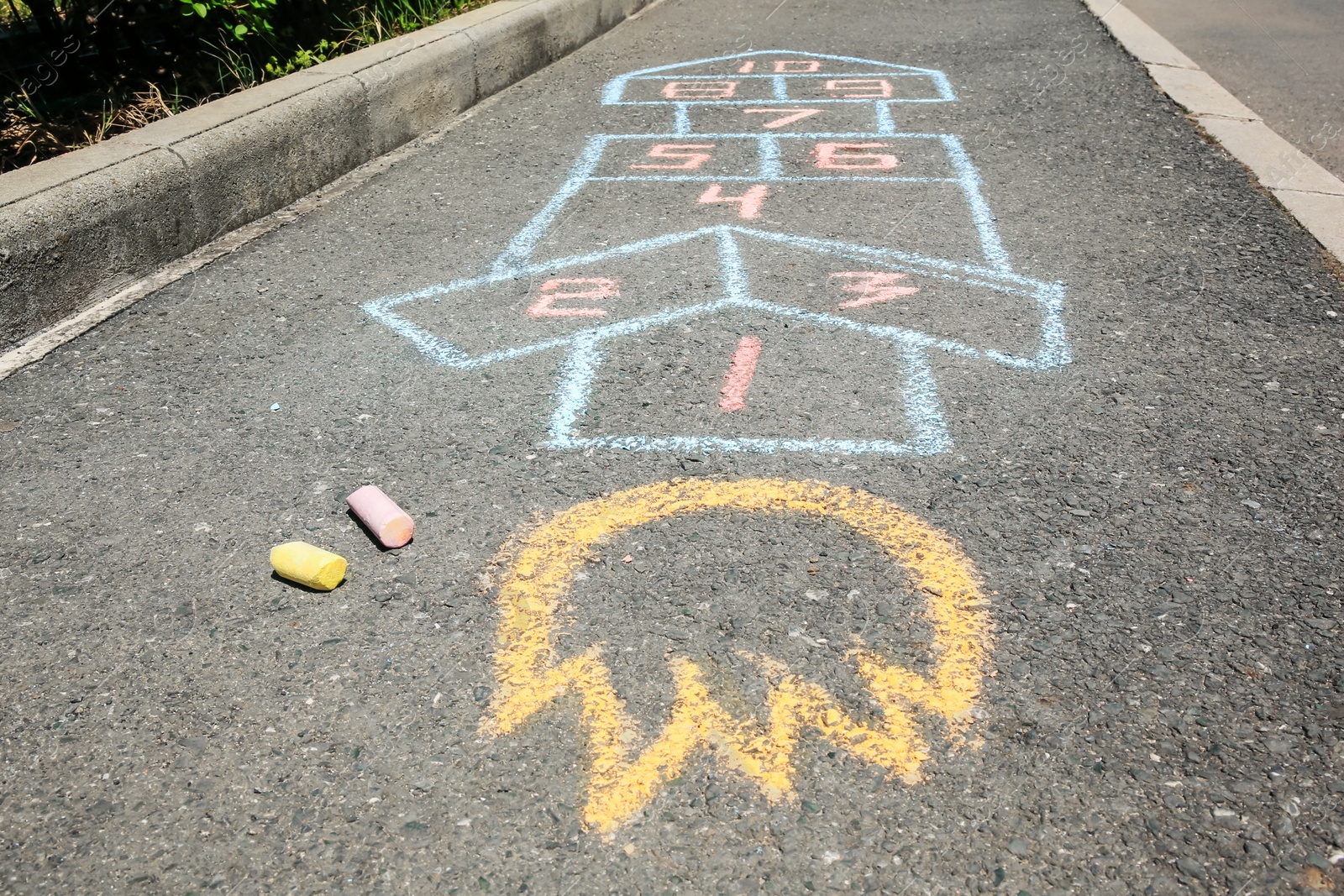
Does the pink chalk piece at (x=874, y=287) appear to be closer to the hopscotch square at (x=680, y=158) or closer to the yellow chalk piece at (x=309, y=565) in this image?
the hopscotch square at (x=680, y=158)

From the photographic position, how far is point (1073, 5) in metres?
9.52

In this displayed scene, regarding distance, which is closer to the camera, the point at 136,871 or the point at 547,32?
the point at 136,871

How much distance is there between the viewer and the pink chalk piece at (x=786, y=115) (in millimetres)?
6434

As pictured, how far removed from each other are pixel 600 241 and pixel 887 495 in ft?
7.24

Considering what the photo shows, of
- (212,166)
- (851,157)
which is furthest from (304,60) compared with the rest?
(851,157)

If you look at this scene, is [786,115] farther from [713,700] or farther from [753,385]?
[713,700]

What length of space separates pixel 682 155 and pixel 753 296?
2.01 m

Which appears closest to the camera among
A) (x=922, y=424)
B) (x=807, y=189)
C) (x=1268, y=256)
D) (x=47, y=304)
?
(x=922, y=424)

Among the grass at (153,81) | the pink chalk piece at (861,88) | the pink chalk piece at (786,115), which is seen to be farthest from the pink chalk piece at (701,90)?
the grass at (153,81)

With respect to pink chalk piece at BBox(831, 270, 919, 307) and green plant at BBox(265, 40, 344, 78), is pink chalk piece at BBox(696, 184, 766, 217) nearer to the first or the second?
pink chalk piece at BBox(831, 270, 919, 307)

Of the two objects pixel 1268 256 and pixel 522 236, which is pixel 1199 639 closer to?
pixel 1268 256

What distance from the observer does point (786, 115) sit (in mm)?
6605

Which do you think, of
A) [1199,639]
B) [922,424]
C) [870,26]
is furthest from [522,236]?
[870,26]

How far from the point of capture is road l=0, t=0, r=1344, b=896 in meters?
2.04
